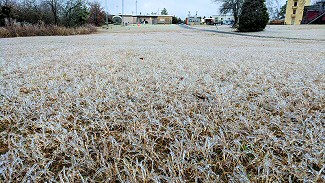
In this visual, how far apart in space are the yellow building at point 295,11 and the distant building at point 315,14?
173cm

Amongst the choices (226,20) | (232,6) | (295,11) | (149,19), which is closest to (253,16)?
(232,6)

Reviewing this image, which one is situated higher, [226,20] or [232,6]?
[226,20]

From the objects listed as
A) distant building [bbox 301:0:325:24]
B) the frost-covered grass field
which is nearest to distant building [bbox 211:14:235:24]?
distant building [bbox 301:0:325:24]

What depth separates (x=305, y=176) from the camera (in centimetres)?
72

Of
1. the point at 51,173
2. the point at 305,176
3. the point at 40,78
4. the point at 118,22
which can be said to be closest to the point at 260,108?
the point at 305,176

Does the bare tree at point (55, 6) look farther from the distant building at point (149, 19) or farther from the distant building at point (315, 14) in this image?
the distant building at point (149, 19)

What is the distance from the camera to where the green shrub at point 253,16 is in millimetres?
14578

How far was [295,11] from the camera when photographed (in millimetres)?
32000

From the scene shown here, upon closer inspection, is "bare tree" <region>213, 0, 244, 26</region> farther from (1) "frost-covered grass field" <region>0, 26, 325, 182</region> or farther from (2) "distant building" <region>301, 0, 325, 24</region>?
(1) "frost-covered grass field" <region>0, 26, 325, 182</region>

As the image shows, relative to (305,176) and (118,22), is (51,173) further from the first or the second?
(118,22)

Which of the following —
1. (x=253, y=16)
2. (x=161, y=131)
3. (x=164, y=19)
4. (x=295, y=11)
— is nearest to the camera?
(x=161, y=131)

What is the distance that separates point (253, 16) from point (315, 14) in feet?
67.4

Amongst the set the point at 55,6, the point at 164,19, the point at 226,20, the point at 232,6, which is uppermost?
the point at 164,19

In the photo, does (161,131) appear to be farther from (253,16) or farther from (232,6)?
(232,6)
